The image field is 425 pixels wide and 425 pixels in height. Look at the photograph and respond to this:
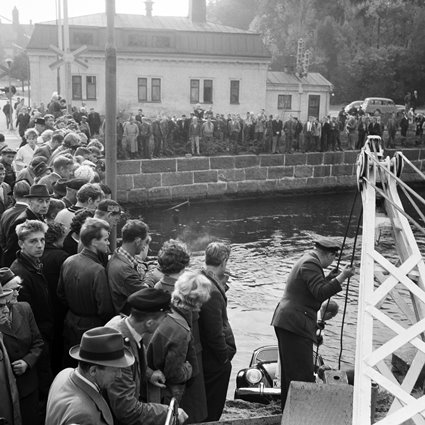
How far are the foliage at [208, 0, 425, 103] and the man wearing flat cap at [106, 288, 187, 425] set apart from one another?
4311cm

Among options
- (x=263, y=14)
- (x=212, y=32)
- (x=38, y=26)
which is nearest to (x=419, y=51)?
(x=263, y=14)

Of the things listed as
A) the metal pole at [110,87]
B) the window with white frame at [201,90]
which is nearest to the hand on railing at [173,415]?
the metal pole at [110,87]

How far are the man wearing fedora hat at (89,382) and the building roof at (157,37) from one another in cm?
3159

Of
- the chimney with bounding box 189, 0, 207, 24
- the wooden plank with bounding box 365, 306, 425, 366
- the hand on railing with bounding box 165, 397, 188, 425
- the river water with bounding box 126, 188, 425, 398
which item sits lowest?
the river water with bounding box 126, 188, 425, 398

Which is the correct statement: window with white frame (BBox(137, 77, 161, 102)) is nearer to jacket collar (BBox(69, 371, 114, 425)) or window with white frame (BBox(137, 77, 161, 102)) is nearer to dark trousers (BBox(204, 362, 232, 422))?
dark trousers (BBox(204, 362, 232, 422))

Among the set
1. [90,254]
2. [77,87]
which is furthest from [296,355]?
[77,87]

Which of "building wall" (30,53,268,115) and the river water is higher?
"building wall" (30,53,268,115)

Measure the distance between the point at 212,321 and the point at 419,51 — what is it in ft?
151

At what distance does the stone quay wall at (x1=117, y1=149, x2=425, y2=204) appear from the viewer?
23.7 meters

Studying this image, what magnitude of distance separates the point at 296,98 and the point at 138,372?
3438 cm

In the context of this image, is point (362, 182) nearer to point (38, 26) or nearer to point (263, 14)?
point (38, 26)

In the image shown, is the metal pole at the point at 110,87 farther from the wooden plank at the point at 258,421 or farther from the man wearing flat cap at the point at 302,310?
the wooden plank at the point at 258,421

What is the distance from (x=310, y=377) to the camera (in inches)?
241

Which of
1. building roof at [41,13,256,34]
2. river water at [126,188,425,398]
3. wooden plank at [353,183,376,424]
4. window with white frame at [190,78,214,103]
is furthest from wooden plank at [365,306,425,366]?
building roof at [41,13,256,34]
